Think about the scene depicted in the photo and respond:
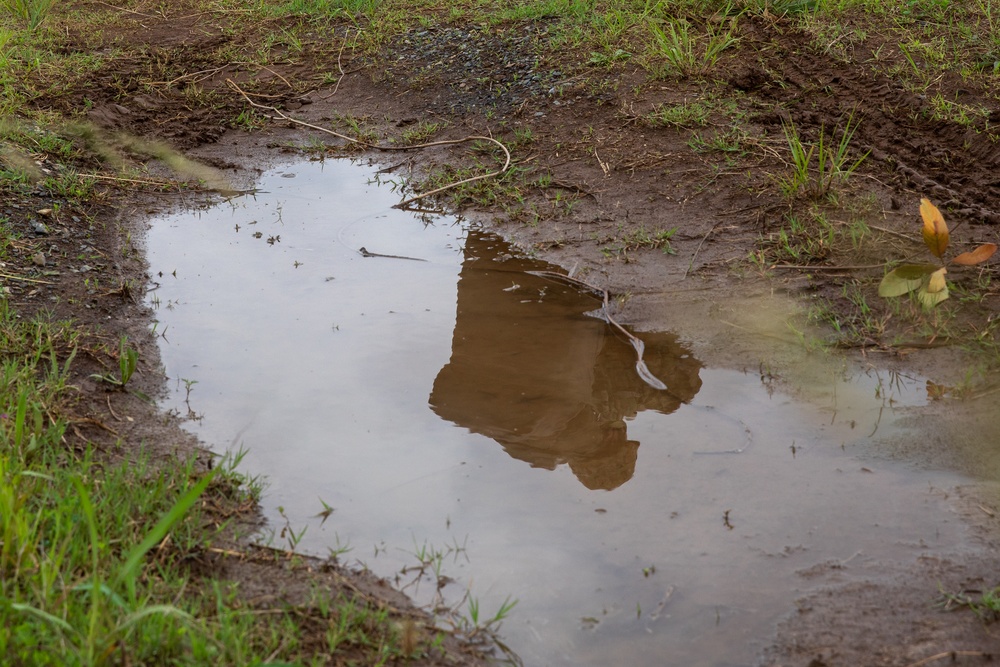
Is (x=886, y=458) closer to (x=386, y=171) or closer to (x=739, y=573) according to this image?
(x=739, y=573)

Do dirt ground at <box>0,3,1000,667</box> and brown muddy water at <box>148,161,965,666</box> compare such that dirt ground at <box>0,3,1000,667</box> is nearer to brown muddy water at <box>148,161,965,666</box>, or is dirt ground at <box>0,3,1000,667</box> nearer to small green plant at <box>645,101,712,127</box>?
small green plant at <box>645,101,712,127</box>

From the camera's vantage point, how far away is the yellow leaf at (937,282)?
3254 millimetres

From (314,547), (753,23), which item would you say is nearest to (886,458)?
(314,547)

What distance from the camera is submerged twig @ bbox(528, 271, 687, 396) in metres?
3.07

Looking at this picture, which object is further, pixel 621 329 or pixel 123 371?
pixel 621 329

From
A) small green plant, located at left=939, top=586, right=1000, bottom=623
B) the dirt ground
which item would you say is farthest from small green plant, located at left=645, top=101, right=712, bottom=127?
small green plant, located at left=939, top=586, right=1000, bottom=623

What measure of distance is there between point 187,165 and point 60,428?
291cm

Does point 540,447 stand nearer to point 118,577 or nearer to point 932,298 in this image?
point 118,577

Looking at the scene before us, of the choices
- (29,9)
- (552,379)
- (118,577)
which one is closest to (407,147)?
(552,379)

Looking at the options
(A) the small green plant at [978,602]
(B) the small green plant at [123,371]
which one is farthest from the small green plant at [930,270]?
(B) the small green plant at [123,371]

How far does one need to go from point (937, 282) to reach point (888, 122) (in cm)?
152

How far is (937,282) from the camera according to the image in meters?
3.25

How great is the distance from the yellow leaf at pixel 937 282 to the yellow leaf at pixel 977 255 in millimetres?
107

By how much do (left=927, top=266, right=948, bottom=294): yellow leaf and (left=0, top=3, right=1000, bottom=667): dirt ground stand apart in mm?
101
